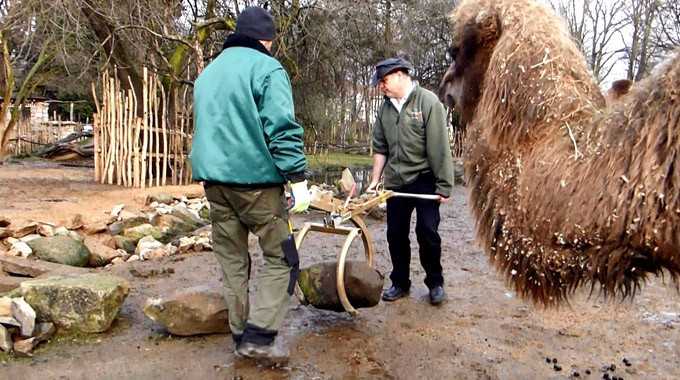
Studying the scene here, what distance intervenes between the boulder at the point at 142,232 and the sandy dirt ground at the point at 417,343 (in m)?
1.63

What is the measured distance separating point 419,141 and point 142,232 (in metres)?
4.38

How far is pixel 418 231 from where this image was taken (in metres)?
4.80

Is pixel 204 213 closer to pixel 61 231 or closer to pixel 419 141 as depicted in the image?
pixel 61 231

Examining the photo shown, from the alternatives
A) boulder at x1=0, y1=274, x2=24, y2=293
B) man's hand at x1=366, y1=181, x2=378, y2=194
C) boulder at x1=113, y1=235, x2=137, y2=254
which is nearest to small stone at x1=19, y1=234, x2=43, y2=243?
boulder at x1=113, y1=235, x2=137, y2=254

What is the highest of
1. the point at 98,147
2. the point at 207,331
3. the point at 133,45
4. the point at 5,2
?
the point at 5,2

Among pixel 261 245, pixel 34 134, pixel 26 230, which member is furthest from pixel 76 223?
pixel 34 134

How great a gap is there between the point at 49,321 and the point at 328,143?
21.4 m

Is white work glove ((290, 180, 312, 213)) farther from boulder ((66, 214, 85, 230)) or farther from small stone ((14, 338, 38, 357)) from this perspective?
boulder ((66, 214, 85, 230))

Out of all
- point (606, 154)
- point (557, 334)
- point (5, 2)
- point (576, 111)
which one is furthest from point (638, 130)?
point (5, 2)

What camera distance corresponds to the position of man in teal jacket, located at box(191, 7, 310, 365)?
3393 millimetres

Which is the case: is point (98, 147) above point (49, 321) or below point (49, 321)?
above

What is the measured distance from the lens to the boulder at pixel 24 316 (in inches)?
155

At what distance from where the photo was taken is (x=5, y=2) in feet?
46.2

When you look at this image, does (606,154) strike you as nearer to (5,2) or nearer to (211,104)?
(211,104)
